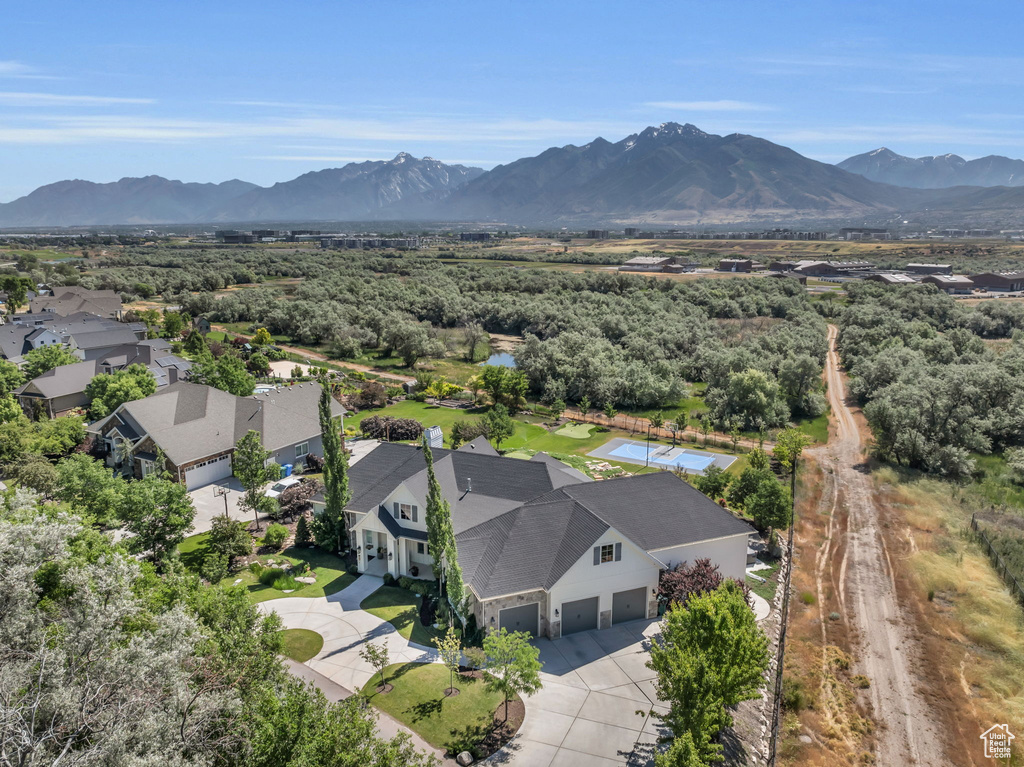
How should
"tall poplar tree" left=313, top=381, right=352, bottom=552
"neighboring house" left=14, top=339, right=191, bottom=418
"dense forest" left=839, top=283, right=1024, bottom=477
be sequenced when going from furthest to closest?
"neighboring house" left=14, top=339, right=191, bottom=418, "dense forest" left=839, top=283, right=1024, bottom=477, "tall poplar tree" left=313, top=381, right=352, bottom=552

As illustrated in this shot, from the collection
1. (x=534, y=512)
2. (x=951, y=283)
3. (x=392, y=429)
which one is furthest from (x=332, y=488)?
(x=951, y=283)

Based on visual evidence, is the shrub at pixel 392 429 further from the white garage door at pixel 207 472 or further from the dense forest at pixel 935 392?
the dense forest at pixel 935 392

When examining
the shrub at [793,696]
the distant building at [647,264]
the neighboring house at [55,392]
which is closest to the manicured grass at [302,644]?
the shrub at [793,696]

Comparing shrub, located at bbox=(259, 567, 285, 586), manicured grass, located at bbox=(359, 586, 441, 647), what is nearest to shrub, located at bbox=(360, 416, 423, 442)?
shrub, located at bbox=(259, 567, 285, 586)

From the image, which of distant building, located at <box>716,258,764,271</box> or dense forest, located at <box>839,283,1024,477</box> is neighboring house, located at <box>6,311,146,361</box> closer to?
dense forest, located at <box>839,283,1024,477</box>

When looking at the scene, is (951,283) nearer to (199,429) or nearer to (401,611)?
(401,611)

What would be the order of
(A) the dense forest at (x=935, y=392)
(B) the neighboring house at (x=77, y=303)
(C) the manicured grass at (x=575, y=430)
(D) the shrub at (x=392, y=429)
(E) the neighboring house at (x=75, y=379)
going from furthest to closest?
(B) the neighboring house at (x=77, y=303), (C) the manicured grass at (x=575, y=430), (D) the shrub at (x=392, y=429), (E) the neighboring house at (x=75, y=379), (A) the dense forest at (x=935, y=392)
